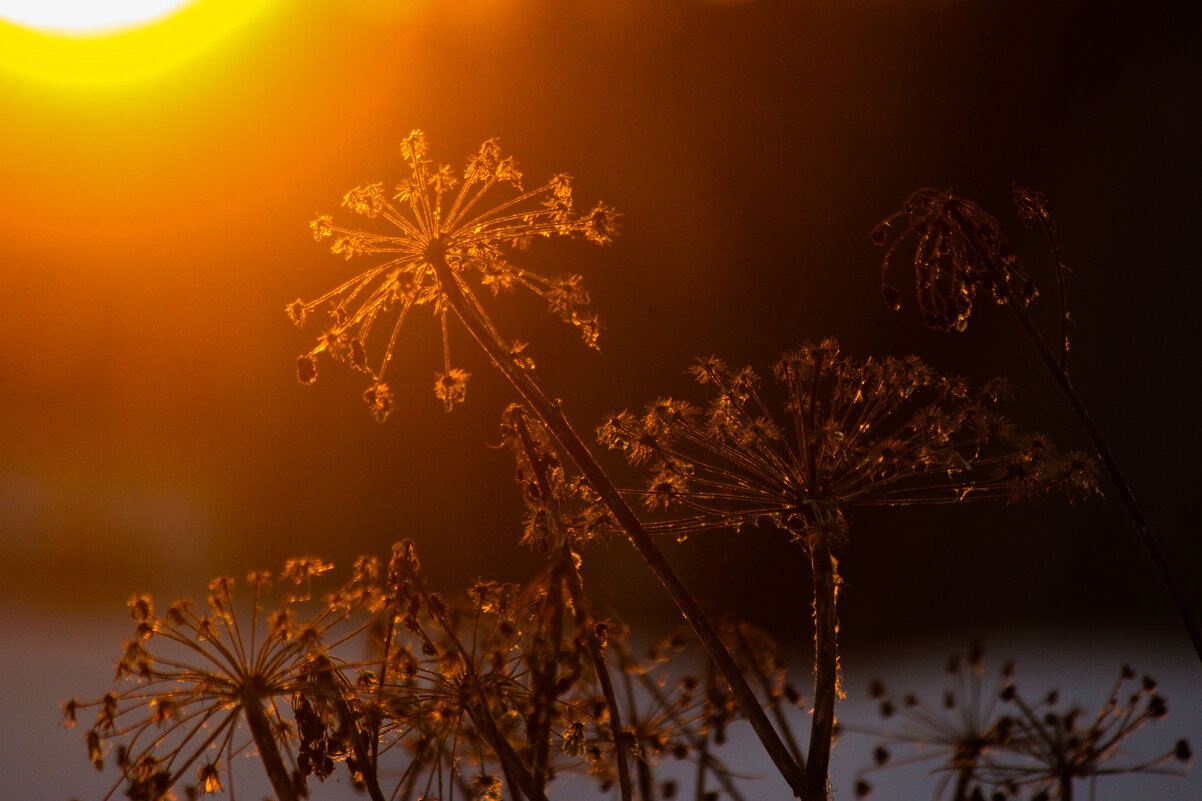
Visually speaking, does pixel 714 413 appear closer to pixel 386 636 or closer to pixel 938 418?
pixel 938 418

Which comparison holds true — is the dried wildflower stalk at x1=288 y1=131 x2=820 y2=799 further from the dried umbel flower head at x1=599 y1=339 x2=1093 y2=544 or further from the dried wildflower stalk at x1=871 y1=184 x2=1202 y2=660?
the dried wildflower stalk at x1=871 y1=184 x2=1202 y2=660

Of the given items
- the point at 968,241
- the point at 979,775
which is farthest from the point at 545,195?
the point at 979,775

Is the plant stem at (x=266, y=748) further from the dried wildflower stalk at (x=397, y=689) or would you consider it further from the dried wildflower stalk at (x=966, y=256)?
the dried wildflower stalk at (x=966, y=256)

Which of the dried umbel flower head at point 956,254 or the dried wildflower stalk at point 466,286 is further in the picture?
the dried umbel flower head at point 956,254

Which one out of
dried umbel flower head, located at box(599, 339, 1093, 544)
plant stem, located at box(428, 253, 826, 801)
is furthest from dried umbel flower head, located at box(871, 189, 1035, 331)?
plant stem, located at box(428, 253, 826, 801)

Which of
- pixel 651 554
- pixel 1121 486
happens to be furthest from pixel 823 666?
pixel 1121 486

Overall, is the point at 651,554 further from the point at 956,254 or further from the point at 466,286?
the point at 956,254

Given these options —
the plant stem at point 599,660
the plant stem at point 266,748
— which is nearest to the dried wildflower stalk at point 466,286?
the plant stem at point 599,660
